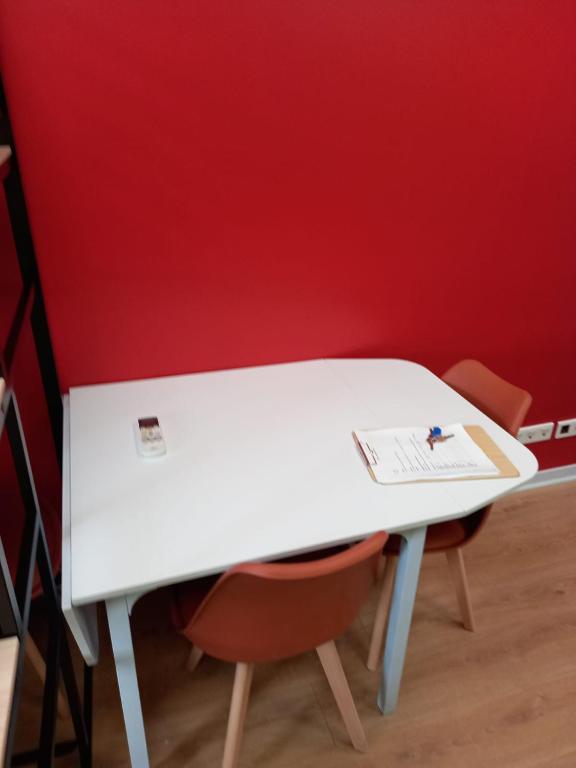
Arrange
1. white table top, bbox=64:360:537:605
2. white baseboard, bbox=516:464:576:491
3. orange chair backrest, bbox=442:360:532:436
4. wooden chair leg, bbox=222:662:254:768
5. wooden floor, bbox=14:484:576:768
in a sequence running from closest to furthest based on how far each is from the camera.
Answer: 1. white table top, bbox=64:360:537:605
2. wooden chair leg, bbox=222:662:254:768
3. wooden floor, bbox=14:484:576:768
4. orange chair backrest, bbox=442:360:532:436
5. white baseboard, bbox=516:464:576:491

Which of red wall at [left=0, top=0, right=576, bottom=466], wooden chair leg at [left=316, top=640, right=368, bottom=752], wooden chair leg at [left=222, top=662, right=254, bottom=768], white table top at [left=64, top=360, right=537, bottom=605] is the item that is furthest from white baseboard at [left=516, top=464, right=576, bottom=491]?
wooden chair leg at [left=222, top=662, right=254, bottom=768]

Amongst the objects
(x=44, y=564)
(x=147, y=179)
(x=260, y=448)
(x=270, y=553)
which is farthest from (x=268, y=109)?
(x=44, y=564)

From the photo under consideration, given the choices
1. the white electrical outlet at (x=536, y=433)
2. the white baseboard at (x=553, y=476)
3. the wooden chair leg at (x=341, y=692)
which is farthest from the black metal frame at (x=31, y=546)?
the white baseboard at (x=553, y=476)

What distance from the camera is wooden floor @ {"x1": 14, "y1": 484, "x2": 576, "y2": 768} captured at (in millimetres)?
1609

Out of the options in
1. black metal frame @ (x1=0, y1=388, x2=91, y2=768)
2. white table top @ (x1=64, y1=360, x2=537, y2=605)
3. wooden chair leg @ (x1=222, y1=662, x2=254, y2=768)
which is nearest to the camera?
black metal frame @ (x1=0, y1=388, x2=91, y2=768)

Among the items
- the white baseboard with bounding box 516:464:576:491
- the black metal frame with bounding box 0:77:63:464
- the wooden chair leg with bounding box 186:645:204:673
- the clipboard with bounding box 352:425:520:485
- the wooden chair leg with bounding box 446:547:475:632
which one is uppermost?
the black metal frame with bounding box 0:77:63:464

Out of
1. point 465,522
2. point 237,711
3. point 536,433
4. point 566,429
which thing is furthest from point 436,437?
point 566,429

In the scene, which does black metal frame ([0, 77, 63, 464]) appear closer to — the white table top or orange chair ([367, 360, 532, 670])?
the white table top

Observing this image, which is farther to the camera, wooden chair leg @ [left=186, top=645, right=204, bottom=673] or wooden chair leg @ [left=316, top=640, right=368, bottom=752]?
wooden chair leg @ [left=186, top=645, right=204, bottom=673]

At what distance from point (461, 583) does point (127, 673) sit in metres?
1.13

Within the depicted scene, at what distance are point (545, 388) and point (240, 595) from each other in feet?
6.12

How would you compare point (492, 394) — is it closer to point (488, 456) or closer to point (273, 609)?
point (488, 456)

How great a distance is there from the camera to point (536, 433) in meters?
2.57

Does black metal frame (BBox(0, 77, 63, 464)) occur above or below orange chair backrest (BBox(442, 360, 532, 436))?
above
